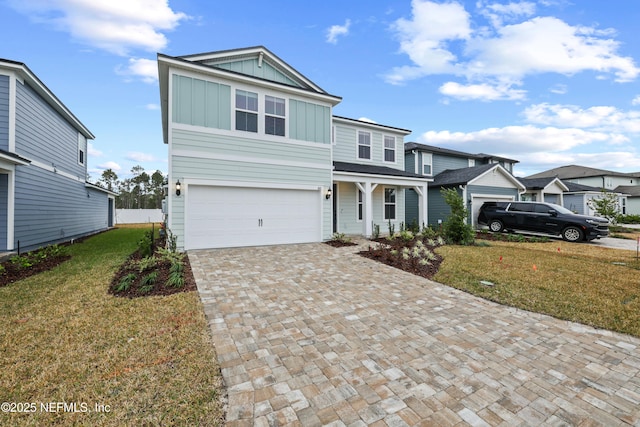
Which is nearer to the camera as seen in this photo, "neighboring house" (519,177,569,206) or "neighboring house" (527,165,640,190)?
"neighboring house" (519,177,569,206)

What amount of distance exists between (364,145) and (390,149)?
1732 mm

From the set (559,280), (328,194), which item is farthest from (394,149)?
(559,280)

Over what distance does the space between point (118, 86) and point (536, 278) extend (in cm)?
1856

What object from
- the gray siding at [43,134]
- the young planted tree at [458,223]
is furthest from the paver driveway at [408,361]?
the gray siding at [43,134]

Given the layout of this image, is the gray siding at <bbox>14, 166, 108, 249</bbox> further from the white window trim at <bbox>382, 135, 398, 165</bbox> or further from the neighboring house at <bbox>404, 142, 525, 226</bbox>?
the neighboring house at <bbox>404, 142, 525, 226</bbox>

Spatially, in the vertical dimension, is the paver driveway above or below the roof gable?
below

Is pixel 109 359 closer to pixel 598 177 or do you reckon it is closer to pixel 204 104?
pixel 204 104

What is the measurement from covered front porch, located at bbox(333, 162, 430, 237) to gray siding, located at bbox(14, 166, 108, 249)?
10.7 metres

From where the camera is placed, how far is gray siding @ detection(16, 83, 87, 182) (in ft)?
28.9

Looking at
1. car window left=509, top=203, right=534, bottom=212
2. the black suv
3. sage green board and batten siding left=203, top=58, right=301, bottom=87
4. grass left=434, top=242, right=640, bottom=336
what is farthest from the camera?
car window left=509, top=203, right=534, bottom=212

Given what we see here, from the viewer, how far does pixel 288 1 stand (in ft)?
35.0

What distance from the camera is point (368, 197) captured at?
11430mm

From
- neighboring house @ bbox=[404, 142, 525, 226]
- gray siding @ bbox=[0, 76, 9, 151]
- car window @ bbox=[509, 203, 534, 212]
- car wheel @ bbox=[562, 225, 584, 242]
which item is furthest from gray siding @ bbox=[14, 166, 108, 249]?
car wheel @ bbox=[562, 225, 584, 242]

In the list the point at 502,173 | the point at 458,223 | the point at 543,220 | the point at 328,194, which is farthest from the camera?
the point at 502,173
